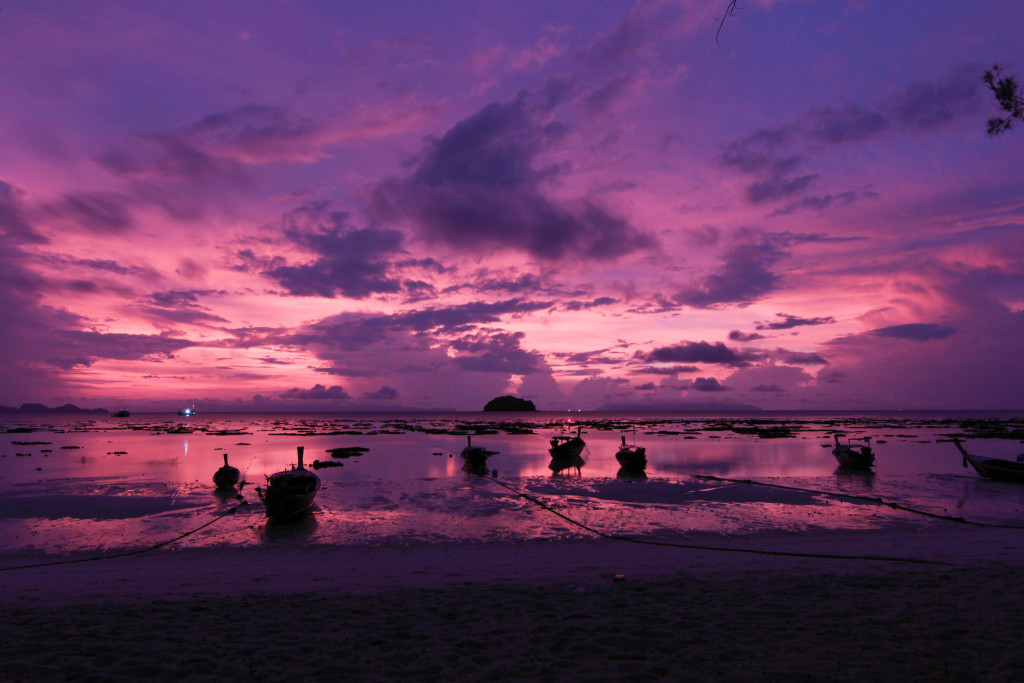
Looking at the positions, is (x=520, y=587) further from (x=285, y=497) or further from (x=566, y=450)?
(x=566, y=450)

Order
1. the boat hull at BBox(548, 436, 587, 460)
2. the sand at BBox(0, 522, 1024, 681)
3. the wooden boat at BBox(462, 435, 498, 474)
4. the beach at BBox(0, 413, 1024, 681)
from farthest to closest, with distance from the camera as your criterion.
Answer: the boat hull at BBox(548, 436, 587, 460)
the wooden boat at BBox(462, 435, 498, 474)
the beach at BBox(0, 413, 1024, 681)
the sand at BBox(0, 522, 1024, 681)

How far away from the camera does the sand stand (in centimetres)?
798

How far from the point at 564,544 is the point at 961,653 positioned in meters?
10.9

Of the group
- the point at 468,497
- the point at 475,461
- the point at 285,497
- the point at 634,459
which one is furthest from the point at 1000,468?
the point at 285,497

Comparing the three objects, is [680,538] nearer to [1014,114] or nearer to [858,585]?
[858,585]

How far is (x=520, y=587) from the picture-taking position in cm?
1238

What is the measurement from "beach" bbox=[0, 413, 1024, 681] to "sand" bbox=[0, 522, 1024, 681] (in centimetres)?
5

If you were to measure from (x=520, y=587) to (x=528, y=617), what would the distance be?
7.20 feet

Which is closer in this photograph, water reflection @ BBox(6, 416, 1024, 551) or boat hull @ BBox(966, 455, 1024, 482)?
water reflection @ BBox(6, 416, 1024, 551)

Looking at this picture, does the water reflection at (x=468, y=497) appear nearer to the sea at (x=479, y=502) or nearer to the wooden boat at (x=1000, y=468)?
the sea at (x=479, y=502)

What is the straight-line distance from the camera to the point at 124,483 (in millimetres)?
34375

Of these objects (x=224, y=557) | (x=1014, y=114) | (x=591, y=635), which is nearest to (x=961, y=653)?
(x=591, y=635)

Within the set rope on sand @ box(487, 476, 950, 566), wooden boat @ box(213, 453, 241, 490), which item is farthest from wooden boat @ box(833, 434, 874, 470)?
wooden boat @ box(213, 453, 241, 490)

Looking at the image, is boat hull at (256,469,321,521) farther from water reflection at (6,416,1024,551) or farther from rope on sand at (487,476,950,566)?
rope on sand at (487,476,950,566)
